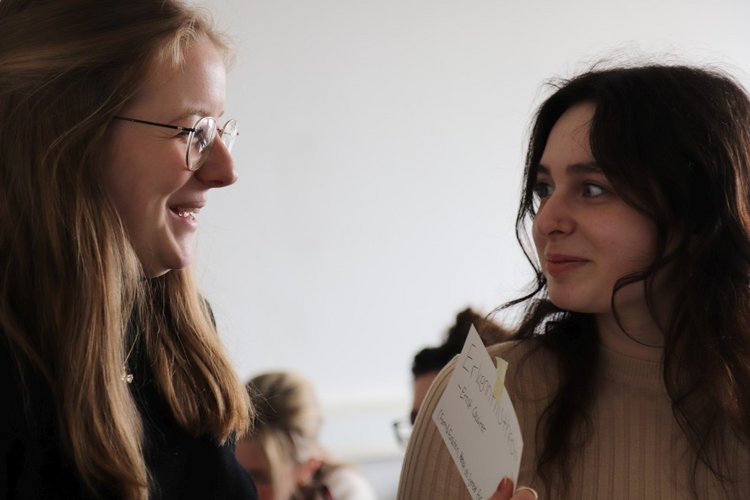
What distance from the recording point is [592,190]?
1.57 metres

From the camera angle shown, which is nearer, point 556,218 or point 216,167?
point 216,167

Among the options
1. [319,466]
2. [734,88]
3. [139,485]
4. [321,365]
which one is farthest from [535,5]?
[139,485]

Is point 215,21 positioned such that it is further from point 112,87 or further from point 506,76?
point 506,76

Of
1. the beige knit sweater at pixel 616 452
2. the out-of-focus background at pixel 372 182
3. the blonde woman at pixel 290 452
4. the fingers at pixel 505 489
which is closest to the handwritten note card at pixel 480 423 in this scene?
the fingers at pixel 505 489

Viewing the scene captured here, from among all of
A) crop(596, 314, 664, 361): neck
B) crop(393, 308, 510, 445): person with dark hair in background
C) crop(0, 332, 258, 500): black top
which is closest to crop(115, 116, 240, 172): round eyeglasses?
crop(0, 332, 258, 500): black top

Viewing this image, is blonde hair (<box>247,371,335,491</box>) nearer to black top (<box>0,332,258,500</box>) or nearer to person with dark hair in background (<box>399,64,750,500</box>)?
person with dark hair in background (<box>399,64,750,500</box>)

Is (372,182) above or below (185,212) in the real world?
below

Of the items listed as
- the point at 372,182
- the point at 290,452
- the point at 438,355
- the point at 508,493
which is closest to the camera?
the point at 508,493

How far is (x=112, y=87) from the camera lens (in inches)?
48.9

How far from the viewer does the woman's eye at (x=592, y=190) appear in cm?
156

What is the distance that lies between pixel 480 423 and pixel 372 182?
282cm

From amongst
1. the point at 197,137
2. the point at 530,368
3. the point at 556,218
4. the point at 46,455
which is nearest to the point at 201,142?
the point at 197,137

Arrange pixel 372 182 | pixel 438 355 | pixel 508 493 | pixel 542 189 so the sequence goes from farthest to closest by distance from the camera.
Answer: pixel 372 182
pixel 438 355
pixel 542 189
pixel 508 493

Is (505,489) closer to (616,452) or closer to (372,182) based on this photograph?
(616,452)
